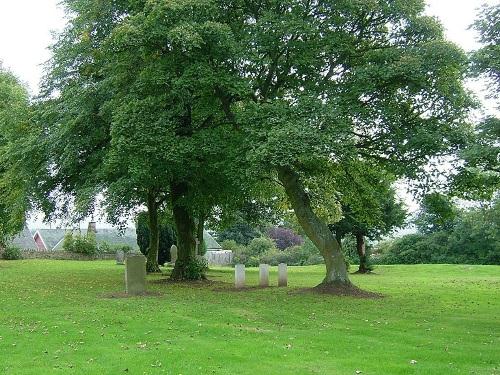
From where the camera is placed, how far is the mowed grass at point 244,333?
359 inches

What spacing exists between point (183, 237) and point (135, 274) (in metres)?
7.85

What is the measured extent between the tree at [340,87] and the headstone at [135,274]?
5556 millimetres

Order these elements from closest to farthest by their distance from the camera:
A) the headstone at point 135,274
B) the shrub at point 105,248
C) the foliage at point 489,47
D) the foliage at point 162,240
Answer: the foliage at point 489,47 → the headstone at point 135,274 → the foliage at point 162,240 → the shrub at point 105,248

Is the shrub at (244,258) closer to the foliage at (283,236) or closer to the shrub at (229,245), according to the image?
the shrub at (229,245)

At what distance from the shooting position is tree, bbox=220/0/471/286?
1742 centimetres

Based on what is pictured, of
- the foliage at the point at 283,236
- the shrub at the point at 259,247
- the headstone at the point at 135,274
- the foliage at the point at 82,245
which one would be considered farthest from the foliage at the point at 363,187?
the foliage at the point at 283,236

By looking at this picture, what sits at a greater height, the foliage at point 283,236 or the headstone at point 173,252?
the foliage at point 283,236

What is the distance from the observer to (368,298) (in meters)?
19.1

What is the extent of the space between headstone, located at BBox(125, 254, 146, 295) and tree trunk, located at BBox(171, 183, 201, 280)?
5829 mm

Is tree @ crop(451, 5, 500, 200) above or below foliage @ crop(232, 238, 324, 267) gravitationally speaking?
above

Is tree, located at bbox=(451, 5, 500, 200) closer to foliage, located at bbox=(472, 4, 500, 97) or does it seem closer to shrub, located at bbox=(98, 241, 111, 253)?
foliage, located at bbox=(472, 4, 500, 97)

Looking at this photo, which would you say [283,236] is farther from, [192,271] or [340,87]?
[340,87]

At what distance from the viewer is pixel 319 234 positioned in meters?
21.1

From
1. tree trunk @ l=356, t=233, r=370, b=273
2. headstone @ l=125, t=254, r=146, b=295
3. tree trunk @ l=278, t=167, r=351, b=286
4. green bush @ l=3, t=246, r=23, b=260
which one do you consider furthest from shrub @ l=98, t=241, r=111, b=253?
tree trunk @ l=278, t=167, r=351, b=286
